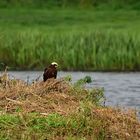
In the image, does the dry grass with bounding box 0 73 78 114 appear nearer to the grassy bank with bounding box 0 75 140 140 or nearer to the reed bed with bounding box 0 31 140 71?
the grassy bank with bounding box 0 75 140 140

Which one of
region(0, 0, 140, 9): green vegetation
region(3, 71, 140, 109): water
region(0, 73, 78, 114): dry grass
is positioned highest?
region(0, 0, 140, 9): green vegetation

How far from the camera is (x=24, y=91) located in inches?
509

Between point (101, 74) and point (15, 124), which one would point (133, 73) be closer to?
point (101, 74)

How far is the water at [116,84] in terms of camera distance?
2030 cm

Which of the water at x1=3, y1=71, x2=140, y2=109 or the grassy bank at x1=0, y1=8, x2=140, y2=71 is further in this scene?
the grassy bank at x1=0, y1=8, x2=140, y2=71

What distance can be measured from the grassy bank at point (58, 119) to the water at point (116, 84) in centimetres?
635

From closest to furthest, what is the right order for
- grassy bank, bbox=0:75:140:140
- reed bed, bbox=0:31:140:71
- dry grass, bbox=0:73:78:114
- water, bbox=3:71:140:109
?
grassy bank, bbox=0:75:140:140, dry grass, bbox=0:73:78:114, water, bbox=3:71:140:109, reed bed, bbox=0:31:140:71

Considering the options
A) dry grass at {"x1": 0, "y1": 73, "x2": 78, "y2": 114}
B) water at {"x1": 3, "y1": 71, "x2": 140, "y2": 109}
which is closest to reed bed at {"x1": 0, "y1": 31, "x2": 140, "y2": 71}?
water at {"x1": 3, "y1": 71, "x2": 140, "y2": 109}

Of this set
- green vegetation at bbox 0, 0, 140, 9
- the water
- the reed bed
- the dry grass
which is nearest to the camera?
the dry grass

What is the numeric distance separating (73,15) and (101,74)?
1324 cm

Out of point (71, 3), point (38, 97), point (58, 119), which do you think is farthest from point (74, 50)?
point (71, 3)

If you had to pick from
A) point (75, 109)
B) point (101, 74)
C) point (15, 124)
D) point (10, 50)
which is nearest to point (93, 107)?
point (75, 109)

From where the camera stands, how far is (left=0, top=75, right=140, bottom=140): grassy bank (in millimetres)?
11297

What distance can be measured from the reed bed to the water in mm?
411
